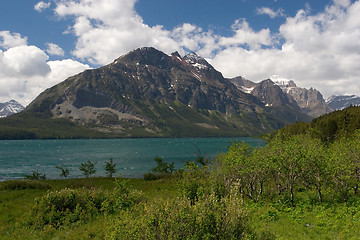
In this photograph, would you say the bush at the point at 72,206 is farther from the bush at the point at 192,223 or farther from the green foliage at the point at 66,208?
the bush at the point at 192,223

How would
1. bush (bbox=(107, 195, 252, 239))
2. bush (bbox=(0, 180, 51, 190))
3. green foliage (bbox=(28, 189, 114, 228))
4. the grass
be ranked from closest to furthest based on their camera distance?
bush (bbox=(107, 195, 252, 239))
the grass
green foliage (bbox=(28, 189, 114, 228))
bush (bbox=(0, 180, 51, 190))

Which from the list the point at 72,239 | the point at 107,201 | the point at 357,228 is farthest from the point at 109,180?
the point at 357,228

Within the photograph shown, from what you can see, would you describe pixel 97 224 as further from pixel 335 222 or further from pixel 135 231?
pixel 335 222

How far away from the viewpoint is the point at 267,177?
28.7 meters

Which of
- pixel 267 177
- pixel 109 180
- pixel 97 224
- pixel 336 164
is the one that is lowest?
pixel 109 180

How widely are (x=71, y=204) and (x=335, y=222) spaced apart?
23.8 meters

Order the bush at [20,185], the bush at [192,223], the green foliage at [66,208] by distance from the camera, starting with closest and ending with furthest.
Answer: the bush at [192,223] → the green foliage at [66,208] → the bush at [20,185]

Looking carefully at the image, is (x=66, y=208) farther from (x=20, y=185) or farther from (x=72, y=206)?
(x=20, y=185)

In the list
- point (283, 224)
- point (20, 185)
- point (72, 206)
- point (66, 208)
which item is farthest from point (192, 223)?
point (20, 185)

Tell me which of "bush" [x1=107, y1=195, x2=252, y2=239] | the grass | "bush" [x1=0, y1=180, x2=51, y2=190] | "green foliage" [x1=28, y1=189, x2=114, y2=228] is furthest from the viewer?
"bush" [x1=0, y1=180, x2=51, y2=190]

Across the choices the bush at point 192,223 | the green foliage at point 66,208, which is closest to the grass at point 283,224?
the green foliage at point 66,208

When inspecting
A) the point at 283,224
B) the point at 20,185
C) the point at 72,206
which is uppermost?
the point at 72,206

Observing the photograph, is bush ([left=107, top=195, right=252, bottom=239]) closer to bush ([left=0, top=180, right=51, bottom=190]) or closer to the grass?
the grass

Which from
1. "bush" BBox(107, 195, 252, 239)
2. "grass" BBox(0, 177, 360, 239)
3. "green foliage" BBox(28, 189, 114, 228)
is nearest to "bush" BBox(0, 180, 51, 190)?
"grass" BBox(0, 177, 360, 239)
